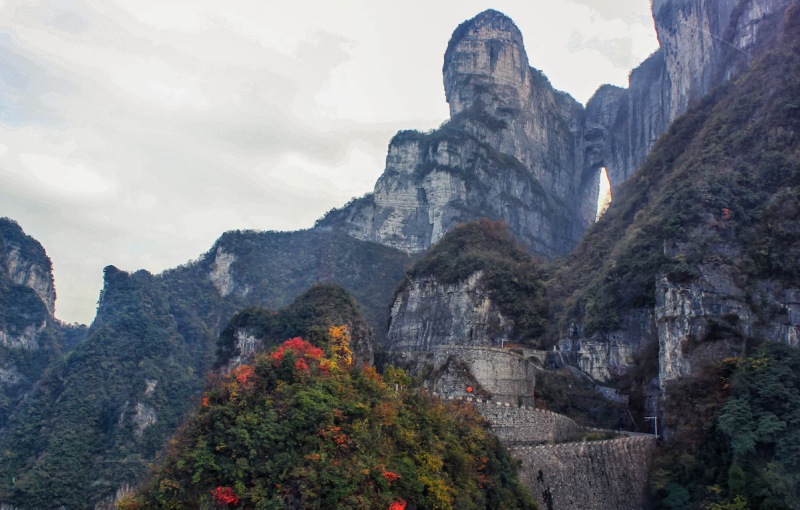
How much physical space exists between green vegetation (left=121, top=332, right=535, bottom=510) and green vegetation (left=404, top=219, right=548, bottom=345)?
28025 millimetres

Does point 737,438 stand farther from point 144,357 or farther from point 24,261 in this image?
point 24,261

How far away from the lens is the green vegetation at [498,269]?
52.2 meters

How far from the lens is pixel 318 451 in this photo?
18719 millimetres

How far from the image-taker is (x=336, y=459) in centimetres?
1872

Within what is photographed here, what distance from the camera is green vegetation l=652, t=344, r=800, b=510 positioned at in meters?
27.0

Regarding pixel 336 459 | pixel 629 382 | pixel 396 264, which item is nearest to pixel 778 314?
pixel 629 382

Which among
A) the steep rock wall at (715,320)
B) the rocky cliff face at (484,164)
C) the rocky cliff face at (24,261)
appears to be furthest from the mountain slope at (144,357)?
the steep rock wall at (715,320)

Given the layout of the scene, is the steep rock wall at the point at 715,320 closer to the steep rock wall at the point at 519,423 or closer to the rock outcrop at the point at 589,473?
the rock outcrop at the point at 589,473

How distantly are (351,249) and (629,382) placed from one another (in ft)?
166

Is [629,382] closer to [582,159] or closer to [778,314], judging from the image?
[778,314]

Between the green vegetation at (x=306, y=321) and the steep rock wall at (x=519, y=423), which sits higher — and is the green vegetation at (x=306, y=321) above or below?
above

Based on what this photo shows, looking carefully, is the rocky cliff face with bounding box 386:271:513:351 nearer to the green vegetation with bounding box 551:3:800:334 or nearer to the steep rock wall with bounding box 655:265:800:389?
the green vegetation with bounding box 551:3:800:334

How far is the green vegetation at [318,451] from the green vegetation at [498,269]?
2802cm

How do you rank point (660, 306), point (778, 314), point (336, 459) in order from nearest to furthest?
point (336, 459) → point (778, 314) → point (660, 306)
